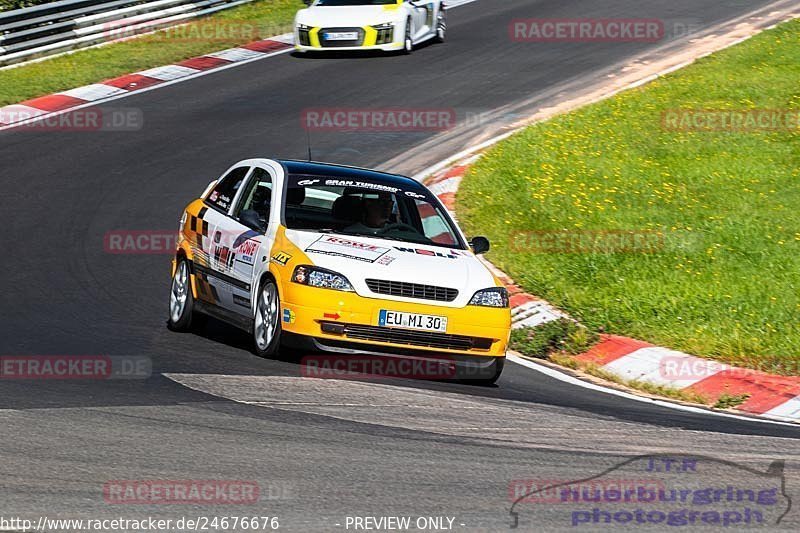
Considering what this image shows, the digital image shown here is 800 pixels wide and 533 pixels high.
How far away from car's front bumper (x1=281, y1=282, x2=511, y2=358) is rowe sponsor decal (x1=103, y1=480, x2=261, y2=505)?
313cm

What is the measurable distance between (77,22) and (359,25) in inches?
198

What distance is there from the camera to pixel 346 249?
9969 mm

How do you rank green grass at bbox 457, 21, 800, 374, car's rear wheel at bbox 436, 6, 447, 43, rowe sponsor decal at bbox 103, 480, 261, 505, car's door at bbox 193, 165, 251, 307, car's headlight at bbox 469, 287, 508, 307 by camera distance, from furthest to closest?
car's rear wheel at bbox 436, 6, 447, 43
green grass at bbox 457, 21, 800, 374
car's door at bbox 193, 165, 251, 307
car's headlight at bbox 469, 287, 508, 307
rowe sponsor decal at bbox 103, 480, 261, 505

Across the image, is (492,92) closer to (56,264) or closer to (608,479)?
(56,264)

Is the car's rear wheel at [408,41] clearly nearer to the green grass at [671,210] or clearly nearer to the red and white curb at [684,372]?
the green grass at [671,210]

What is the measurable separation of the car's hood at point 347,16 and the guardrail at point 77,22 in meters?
3.48

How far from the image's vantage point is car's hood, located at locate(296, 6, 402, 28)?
23.6m

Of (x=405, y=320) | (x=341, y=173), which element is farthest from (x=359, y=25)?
(x=405, y=320)

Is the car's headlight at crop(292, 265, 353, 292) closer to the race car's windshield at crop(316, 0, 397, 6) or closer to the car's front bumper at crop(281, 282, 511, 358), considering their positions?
the car's front bumper at crop(281, 282, 511, 358)

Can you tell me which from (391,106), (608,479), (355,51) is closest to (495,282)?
(608,479)

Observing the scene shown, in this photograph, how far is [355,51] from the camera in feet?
80.1

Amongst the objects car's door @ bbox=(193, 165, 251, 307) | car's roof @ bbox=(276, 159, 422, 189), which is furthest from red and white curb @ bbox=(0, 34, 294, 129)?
car's roof @ bbox=(276, 159, 422, 189)

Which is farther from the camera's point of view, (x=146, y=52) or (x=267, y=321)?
(x=146, y=52)

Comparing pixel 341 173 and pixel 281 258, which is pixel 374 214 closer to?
pixel 341 173
